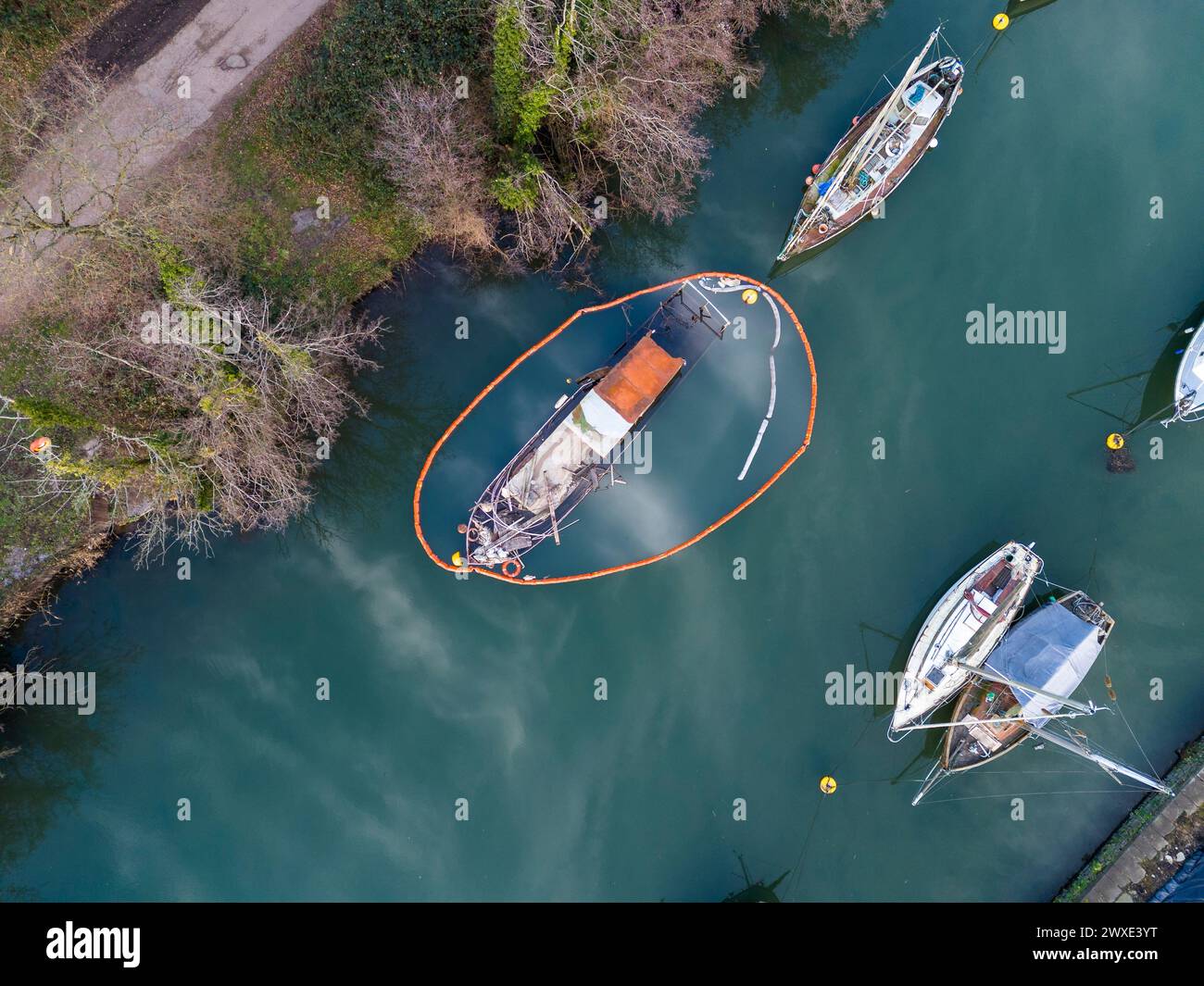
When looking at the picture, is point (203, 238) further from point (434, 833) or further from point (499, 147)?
point (434, 833)

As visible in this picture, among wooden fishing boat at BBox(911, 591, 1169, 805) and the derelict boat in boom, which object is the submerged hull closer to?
wooden fishing boat at BBox(911, 591, 1169, 805)

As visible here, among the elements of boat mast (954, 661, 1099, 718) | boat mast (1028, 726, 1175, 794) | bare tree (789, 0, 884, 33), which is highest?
bare tree (789, 0, 884, 33)

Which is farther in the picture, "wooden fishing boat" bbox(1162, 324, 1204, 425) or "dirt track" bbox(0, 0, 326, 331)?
"wooden fishing boat" bbox(1162, 324, 1204, 425)

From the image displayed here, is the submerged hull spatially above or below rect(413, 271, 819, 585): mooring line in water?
below

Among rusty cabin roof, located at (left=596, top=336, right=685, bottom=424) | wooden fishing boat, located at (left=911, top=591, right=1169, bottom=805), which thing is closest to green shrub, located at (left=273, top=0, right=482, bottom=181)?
rusty cabin roof, located at (left=596, top=336, right=685, bottom=424)

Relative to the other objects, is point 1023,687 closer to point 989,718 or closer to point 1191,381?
point 989,718

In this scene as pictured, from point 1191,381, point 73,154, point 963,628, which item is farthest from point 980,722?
point 73,154

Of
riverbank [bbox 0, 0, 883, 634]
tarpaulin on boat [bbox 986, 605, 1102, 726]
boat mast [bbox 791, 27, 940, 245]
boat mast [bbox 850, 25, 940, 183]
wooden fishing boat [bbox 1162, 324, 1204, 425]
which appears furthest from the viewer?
wooden fishing boat [bbox 1162, 324, 1204, 425]
